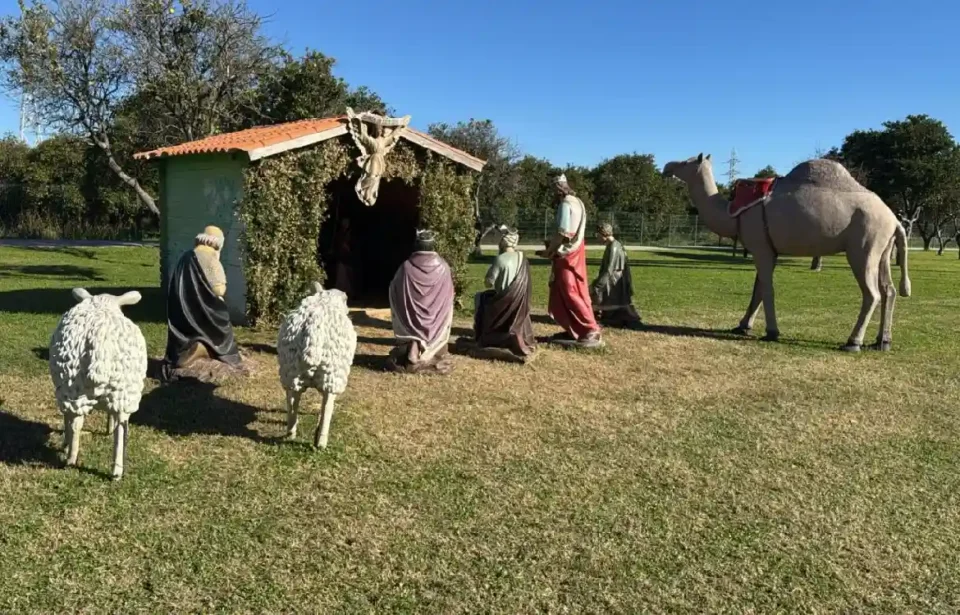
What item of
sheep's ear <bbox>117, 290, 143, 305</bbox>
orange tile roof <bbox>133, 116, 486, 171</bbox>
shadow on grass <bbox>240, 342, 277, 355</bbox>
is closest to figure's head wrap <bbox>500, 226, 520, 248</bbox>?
shadow on grass <bbox>240, 342, 277, 355</bbox>

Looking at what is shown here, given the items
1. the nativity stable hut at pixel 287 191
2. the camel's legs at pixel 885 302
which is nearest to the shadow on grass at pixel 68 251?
the nativity stable hut at pixel 287 191

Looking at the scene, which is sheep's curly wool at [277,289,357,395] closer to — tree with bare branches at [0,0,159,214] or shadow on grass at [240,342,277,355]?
shadow on grass at [240,342,277,355]

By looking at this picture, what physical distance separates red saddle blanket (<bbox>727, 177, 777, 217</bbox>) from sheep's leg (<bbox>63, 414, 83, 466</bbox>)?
27.4ft

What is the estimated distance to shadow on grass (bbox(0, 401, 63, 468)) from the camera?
468cm

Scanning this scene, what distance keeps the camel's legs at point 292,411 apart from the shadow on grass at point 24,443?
1460mm

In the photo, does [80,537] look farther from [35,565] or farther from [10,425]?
[10,425]

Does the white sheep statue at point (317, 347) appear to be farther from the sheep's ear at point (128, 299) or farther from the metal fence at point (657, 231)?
the metal fence at point (657, 231)

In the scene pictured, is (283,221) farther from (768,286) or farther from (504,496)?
(768,286)

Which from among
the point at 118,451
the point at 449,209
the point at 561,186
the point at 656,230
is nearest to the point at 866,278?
the point at 561,186

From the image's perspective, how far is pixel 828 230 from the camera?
9.17m

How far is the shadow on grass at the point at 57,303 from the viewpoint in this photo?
1073 cm

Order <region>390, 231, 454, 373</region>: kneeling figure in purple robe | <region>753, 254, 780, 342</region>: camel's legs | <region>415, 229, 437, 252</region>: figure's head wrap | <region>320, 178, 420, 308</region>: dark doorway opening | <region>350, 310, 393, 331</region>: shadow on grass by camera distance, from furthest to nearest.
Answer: <region>320, 178, 420, 308</region>: dark doorway opening
<region>350, 310, 393, 331</region>: shadow on grass
<region>753, 254, 780, 342</region>: camel's legs
<region>415, 229, 437, 252</region>: figure's head wrap
<region>390, 231, 454, 373</region>: kneeling figure in purple robe

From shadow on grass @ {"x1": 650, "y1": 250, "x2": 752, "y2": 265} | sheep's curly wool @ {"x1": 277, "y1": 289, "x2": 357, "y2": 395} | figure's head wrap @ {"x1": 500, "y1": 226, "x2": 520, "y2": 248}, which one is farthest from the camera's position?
shadow on grass @ {"x1": 650, "y1": 250, "x2": 752, "y2": 265}

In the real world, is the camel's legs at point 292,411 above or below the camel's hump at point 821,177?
below
